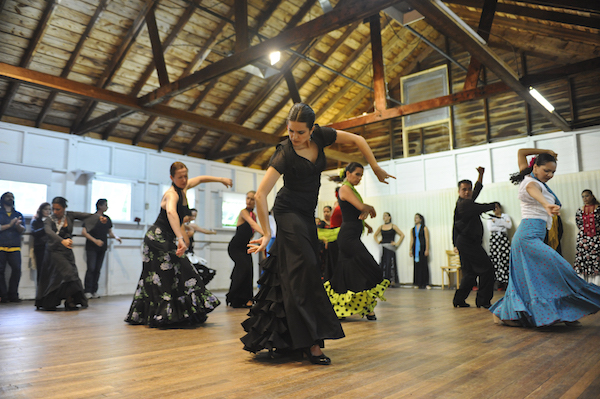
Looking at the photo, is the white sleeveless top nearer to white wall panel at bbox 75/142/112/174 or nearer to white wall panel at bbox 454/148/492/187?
white wall panel at bbox 454/148/492/187

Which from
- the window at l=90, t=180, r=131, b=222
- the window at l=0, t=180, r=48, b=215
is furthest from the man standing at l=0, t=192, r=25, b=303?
the window at l=90, t=180, r=131, b=222

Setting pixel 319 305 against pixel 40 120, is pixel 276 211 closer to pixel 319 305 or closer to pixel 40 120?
pixel 319 305

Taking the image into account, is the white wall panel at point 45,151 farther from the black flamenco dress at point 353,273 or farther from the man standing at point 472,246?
the man standing at point 472,246

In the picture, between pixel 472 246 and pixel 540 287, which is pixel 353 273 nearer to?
pixel 540 287

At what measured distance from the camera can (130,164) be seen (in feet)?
31.8

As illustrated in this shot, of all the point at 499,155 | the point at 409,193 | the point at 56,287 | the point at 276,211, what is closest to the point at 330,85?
the point at 409,193

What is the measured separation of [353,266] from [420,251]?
6.79 meters

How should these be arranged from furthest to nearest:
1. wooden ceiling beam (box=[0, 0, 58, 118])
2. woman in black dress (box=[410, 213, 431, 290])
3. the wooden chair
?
woman in black dress (box=[410, 213, 431, 290]) < the wooden chair < wooden ceiling beam (box=[0, 0, 58, 118])

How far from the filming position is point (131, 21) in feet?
25.6

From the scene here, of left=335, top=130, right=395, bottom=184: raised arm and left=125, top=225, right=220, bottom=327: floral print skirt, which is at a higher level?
left=335, top=130, right=395, bottom=184: raised arm

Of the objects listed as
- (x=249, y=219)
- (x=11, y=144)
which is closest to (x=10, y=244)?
(x=11, y=144)

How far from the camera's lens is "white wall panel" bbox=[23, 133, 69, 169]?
8.22 meters

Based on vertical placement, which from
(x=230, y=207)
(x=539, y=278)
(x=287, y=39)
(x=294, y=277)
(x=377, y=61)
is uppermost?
(x=377, y=61)

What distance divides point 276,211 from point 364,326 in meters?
1.81
